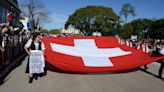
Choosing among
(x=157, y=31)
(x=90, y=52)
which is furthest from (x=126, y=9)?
(x=90, y=52)

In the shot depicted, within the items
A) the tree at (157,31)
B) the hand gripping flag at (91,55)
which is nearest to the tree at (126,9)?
the tree at (157,31)

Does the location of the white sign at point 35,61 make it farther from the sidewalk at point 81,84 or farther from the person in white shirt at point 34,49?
the sidewalk at point 81,84

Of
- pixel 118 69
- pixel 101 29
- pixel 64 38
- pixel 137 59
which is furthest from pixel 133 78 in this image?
pixel 101 29

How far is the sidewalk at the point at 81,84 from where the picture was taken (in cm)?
913

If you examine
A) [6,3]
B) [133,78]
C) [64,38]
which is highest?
[6,3]

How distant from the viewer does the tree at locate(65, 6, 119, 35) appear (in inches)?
4368

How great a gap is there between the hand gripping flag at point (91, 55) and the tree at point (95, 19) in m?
95.4

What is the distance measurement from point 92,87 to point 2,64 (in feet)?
17.2

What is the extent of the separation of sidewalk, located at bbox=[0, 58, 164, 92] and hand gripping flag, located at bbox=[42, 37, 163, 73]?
41cm

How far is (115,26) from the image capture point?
375 ft

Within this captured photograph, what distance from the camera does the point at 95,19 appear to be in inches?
4417

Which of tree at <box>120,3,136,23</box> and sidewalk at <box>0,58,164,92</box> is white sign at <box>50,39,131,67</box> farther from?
tree at <box>120,3,136,23</box>

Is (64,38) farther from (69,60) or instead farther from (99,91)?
(99,91)

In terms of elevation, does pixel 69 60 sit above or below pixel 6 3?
below
